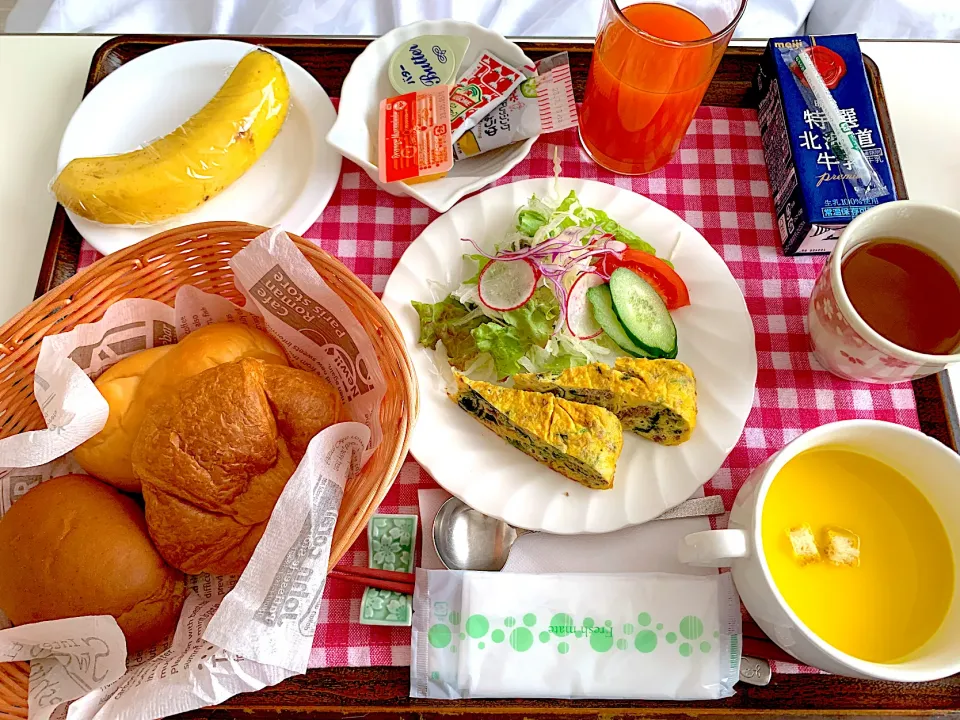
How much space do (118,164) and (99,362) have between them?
42 centimetres

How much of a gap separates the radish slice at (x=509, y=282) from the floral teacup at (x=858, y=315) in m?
0.49

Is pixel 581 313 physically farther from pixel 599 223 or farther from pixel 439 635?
pixel 439 635

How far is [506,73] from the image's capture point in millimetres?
1398

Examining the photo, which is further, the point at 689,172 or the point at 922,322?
the point at 689,172

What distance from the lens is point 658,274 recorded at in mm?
1261

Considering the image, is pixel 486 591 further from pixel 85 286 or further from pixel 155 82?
pixel 155 82

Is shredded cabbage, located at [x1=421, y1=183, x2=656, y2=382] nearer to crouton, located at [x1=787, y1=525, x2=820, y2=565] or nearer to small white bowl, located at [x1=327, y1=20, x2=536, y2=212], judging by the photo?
small white bowl, located at [x1=327, y1=20, x2=536, y2=212]

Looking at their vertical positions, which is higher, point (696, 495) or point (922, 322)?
point (922, 322)

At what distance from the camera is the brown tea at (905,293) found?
1.14m

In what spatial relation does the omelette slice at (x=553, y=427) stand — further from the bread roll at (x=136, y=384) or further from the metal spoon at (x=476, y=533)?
the bread roll at (x=136, y=384)

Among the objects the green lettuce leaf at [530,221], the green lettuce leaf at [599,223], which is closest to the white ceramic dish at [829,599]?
the green lettuce leaf at [599,223]

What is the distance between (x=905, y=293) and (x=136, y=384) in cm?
123

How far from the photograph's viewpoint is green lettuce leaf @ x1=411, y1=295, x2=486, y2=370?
49.3 inches

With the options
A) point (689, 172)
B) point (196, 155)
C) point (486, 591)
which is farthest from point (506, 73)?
point (486, 591)
